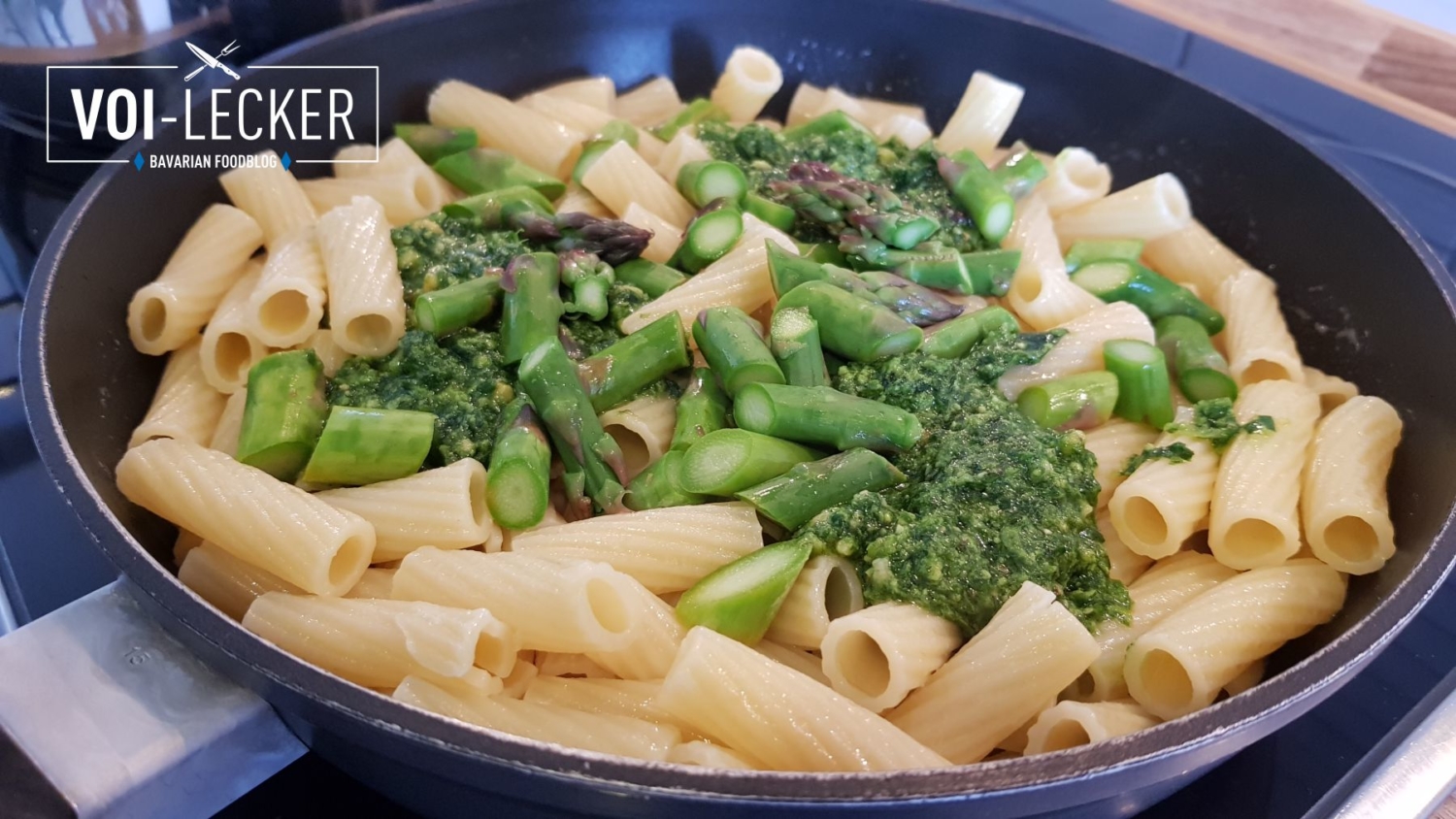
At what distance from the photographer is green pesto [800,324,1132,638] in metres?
1.68

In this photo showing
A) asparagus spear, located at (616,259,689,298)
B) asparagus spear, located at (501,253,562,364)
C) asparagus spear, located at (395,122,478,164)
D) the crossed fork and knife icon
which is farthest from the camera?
asparagus spear, located at (395,122,478,164)

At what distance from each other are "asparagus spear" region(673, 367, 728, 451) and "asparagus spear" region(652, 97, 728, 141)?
42.9 inches

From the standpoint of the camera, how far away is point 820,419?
185 centimetres

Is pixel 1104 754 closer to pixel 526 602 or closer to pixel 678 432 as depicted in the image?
pixel 526 602

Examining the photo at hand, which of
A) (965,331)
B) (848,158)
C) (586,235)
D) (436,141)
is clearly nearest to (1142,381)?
(965,331)

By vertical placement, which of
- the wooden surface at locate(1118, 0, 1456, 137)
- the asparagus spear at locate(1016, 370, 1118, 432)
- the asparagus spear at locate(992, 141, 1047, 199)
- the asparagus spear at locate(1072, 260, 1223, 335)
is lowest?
the asparagus spear at locate(1016, 370, 1118, 432)

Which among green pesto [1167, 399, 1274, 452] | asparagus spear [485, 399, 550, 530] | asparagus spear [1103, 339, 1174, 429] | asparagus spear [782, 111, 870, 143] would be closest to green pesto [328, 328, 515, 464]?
asparagus spear [485, 399, 550, 530]

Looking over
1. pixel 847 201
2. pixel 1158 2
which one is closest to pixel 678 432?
pixel 847 201

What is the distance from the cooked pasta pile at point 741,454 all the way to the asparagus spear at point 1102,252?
2cm

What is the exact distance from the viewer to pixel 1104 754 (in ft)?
4.00

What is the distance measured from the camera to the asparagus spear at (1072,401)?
2.01 metres

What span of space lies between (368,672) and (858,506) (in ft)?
2.74

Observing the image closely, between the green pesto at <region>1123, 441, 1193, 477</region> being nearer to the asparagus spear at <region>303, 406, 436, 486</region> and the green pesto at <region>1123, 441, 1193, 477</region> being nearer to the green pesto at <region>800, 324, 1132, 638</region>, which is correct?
the green pesto at <region>800, 324, 1132, 638</region>

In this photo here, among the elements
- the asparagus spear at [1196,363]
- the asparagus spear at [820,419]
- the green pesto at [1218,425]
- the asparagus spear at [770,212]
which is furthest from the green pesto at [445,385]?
the asparagus spear at [1196,363]
